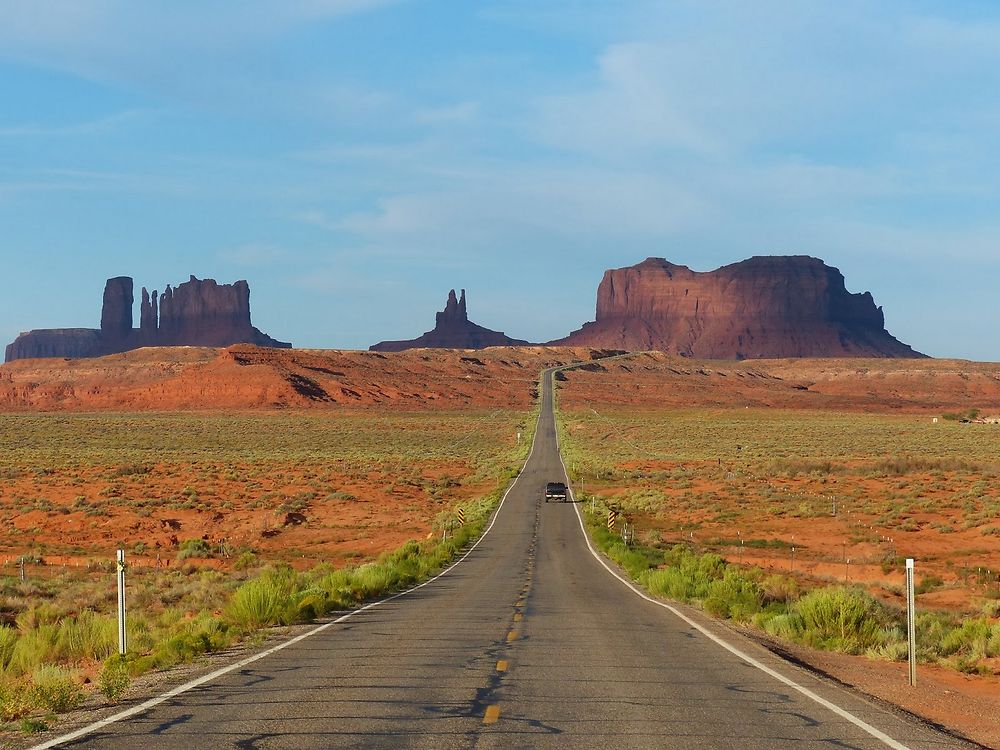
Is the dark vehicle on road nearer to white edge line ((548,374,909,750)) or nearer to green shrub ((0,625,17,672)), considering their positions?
white edge line ((548,374,909,750))

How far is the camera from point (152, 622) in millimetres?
17781

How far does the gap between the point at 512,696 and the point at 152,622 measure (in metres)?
10.3

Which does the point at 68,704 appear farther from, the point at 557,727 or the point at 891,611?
the point at 891,611

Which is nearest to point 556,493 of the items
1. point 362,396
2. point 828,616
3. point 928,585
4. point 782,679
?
point 928,585

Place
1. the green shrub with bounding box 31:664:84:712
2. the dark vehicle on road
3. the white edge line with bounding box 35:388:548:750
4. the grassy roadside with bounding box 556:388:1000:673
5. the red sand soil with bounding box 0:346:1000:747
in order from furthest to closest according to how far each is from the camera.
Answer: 1. the dark vehicle on road
2. the red sand soil with bounding box 0:346:1000:747
3. the grassy roadside with bounding box 556:388:1000:673
4. the green shrub with bounding box 31:664:84:712
5. the white edge line with bounding box 35:388:548:750

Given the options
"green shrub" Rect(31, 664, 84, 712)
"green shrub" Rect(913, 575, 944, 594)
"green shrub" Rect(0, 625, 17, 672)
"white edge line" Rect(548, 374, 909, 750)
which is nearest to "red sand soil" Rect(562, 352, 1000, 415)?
"green shrub" Rect(913, 575, 944, 594)

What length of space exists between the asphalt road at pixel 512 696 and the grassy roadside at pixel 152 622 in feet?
3.25

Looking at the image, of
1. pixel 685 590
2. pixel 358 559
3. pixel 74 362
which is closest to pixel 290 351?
pixel 74 362

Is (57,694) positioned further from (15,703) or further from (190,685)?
(190,685)

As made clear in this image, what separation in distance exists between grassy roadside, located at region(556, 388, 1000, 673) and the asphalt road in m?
1.20

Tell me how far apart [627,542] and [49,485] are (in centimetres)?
3210

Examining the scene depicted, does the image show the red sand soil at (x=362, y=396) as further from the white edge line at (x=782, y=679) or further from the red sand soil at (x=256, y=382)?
the white edge line at (x=782, y=679)

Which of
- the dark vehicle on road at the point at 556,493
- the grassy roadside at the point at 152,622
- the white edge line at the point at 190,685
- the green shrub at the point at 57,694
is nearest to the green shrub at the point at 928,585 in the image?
the grassy roadside at the point at 152,622

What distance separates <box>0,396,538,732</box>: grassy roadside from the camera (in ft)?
31.0
